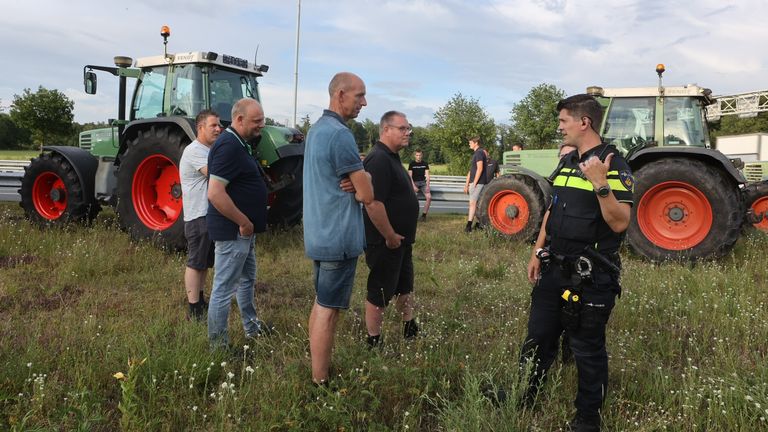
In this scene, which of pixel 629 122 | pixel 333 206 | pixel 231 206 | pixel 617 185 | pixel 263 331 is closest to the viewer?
pixel 617 185

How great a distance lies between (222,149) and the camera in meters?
3.21

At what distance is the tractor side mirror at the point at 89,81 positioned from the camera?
6.84 metres

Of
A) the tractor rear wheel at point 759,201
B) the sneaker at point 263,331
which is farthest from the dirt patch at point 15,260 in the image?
the tractor rear wheel at point 759,201

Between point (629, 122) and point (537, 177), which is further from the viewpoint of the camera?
point (537, 177)

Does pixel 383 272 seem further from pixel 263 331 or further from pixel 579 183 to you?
pixel 579 183

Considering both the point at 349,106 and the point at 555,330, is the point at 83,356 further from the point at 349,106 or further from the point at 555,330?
the point at 555,330

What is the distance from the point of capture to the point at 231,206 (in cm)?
317

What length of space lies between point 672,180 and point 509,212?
7.57 ft

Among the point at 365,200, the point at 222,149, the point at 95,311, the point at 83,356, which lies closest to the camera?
the point at 365,200

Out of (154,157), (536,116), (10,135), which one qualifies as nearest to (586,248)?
(154,157)

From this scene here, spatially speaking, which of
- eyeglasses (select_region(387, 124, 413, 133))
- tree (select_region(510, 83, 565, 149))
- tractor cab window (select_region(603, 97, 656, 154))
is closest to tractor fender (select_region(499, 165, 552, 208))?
tractor cab window (select_region(603, 97, 656, 154))

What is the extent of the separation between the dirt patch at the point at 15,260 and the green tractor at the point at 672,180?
6266 mm

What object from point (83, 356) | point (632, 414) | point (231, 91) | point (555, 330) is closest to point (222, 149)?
point (83, 356)

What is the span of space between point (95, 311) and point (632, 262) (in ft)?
18.6
